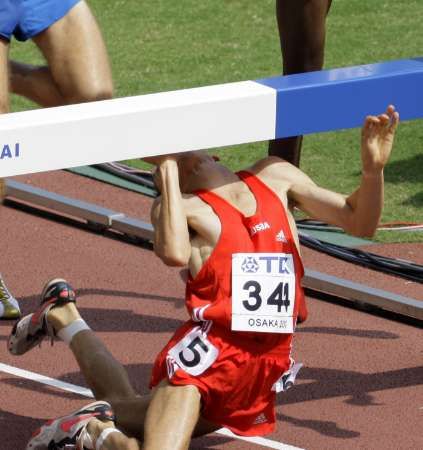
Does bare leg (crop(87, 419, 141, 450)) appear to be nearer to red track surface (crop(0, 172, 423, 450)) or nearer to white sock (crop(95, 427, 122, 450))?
white sock (crop(95, 427, 122, 450))

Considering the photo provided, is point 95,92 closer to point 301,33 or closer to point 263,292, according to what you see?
point 301,33

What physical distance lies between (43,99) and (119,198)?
93.5 inches

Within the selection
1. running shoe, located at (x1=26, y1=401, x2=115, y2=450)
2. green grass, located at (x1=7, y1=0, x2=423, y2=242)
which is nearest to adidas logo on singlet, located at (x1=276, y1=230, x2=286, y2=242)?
running shoe, located at (x1=26, y1=401, x2=115, y2=450)

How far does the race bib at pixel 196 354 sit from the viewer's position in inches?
195

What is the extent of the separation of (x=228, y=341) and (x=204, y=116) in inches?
36.7

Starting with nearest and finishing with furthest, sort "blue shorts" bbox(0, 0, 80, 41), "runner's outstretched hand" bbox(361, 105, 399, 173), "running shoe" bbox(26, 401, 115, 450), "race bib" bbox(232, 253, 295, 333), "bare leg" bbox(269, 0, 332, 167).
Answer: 1. "runner's outstretched hand" bbox(361, 105, 399, 173)
2. "race bib" bbox(232, 253, 295, 333)
3. "running shoe" bbox(26, 401, 115, 450)
4. "blue shorts" bbox(0, 0, 80, 41)
5. "bare leg" bbox(269, 0, 332, 167)

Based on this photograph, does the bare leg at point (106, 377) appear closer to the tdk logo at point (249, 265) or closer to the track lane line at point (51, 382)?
the track lane line at point (51, 382)

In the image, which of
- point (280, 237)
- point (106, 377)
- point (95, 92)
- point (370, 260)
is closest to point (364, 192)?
point (280, 237)

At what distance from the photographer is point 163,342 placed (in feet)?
21.8

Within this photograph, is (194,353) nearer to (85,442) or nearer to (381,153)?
(85,442)

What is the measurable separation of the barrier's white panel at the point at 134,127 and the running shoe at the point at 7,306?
2.58 metres

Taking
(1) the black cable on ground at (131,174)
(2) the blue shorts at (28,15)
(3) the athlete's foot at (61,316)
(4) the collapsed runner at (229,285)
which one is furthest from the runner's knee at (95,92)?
(1) the black cable on ground at (131,174)

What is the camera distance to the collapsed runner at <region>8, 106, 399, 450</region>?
4.86m

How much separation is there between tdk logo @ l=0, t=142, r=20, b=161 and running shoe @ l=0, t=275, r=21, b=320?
9.03 feet
